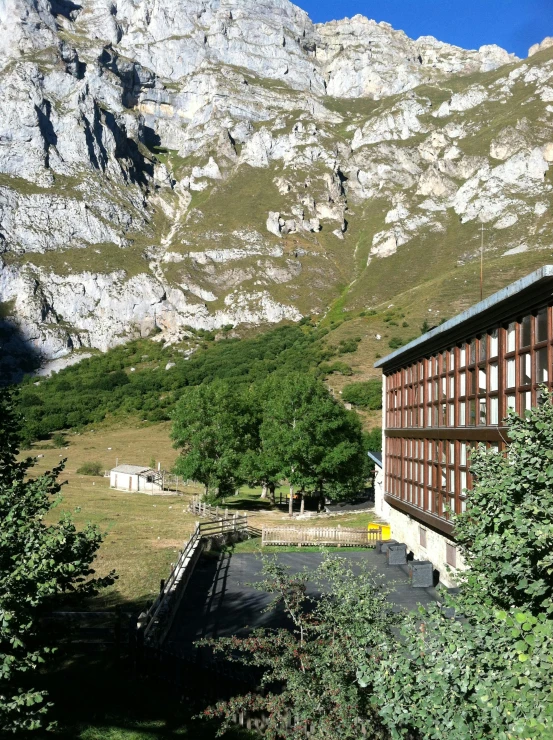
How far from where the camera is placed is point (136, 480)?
56.7 m

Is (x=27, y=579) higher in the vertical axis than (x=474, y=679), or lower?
higher

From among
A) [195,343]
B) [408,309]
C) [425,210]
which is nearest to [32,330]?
[195,343]

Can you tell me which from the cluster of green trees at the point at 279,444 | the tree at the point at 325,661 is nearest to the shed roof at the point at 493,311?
the tree at the point at 325,661

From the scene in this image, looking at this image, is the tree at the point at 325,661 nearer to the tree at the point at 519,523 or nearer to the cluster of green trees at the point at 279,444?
the tree at the point at 519,523

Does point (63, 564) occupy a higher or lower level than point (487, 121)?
lower

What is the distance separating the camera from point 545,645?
196 inches

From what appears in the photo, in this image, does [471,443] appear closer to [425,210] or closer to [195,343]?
[195,343]

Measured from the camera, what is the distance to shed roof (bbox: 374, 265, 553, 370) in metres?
15.2

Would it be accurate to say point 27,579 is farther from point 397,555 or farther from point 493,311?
point 397,555

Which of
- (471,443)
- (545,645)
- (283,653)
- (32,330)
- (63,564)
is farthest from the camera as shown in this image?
(32,330)

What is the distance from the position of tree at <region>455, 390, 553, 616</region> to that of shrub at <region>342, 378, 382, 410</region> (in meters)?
75.7

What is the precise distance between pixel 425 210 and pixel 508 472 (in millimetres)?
178200

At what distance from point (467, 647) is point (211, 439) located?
38.7 m

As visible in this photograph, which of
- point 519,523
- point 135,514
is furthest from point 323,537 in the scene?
point 519,523
